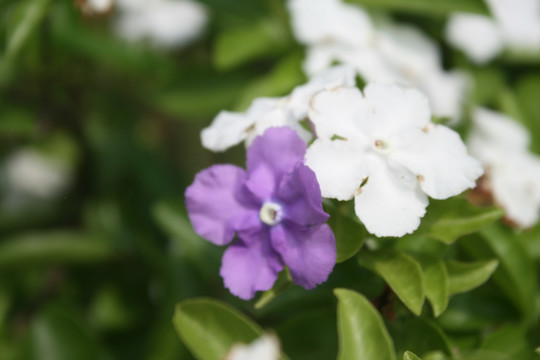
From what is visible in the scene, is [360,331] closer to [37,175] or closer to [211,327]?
[211,327]

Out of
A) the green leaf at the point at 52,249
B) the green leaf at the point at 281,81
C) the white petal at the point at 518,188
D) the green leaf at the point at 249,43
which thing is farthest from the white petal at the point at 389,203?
the green leaf at the point at 52,249

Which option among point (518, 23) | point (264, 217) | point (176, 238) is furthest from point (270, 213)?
point (518, 23)

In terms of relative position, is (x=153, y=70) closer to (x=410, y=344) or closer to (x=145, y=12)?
(x=145, y=12)

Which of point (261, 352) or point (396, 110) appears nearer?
point (261, 352)

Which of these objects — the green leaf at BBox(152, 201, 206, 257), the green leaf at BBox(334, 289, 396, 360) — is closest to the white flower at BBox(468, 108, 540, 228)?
the green leaf at BBox(334, 289, 396, 360)

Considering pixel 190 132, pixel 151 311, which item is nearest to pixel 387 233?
pixel 151 311

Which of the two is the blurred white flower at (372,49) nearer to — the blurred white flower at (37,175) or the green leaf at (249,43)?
the green leaf at (249,43)
